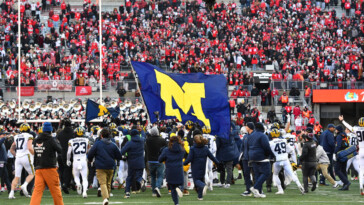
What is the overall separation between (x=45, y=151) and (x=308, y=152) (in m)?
6.81

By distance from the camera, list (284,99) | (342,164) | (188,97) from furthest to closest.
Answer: (284,99) → (188,97) → (342,164)

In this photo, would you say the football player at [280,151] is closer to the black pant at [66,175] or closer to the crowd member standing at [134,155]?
the crowd member standing at [134,155]

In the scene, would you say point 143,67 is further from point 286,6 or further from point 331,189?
point 286,6

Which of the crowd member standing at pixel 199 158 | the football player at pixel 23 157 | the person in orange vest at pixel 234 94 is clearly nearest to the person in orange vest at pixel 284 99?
the person in orange vest at pixel 234 94

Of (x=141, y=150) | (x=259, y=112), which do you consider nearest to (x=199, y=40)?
(x=259, y=112)

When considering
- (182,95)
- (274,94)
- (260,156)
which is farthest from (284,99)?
(260,156)

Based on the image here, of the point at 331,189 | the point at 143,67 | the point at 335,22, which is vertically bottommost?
the point at 331,189

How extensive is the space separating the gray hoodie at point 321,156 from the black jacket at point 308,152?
1.42m

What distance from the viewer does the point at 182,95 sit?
64.8 ft

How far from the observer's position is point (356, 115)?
42.9 m

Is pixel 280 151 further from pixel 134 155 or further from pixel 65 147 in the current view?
pixel 65 147

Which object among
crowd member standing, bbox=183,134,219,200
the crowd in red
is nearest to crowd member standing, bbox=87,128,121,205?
crowd member standing, bbox=183,134,219,200

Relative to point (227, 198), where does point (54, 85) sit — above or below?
above

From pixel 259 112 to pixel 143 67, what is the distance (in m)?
17.6
